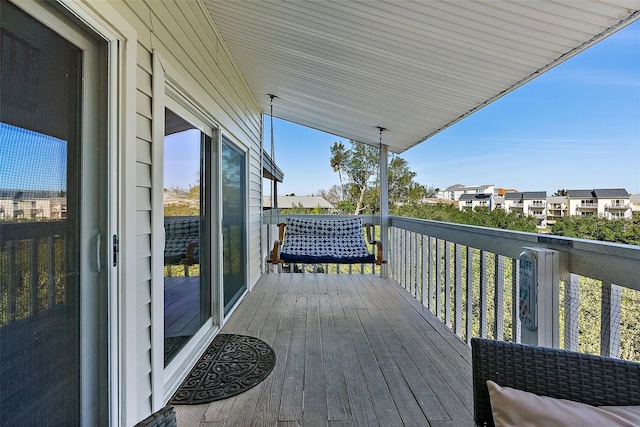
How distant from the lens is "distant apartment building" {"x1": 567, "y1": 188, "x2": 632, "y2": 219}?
174 centimetres

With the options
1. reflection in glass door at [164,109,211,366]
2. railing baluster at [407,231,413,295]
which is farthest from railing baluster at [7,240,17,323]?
railing baluster at [407,231,413,295]

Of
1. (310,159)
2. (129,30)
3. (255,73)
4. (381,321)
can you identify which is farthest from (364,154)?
(129,30)

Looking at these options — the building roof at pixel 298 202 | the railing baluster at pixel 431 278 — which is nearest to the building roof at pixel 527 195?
the railing baluster at pixel 431 278

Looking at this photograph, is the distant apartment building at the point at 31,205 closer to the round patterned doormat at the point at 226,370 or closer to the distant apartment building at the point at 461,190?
the round patterned doormat at the point at 226,370

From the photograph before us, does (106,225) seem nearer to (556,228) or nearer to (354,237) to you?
(556,228)

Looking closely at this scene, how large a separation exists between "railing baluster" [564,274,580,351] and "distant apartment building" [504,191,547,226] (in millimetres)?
666

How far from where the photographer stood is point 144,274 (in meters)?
1.59

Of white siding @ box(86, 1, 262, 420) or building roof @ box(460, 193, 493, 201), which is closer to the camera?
white siding @ box(86, 1, 262, 420)

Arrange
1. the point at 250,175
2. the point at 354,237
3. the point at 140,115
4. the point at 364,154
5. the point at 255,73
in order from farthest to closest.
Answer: the point at 364,154
the point at 354,237
the point at 250,175
the point at 255,73
the point at 140,115

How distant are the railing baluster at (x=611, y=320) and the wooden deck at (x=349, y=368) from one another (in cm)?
74

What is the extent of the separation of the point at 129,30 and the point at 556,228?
8.03 feet

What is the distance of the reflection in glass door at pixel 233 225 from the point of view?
3.10 meters

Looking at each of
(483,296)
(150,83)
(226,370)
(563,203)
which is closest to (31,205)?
(150,83)

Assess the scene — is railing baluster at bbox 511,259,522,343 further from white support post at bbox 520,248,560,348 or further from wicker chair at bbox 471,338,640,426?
wicker chair at bbox 471,338,640,426
